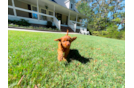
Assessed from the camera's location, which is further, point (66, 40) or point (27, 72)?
point (66, 40)

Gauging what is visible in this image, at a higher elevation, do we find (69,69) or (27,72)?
(27,72)

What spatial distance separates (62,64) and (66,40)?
2.65 feet

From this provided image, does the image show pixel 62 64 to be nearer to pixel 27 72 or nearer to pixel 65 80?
pixel 65 80

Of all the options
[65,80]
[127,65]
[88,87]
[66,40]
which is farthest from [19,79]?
[127,65]

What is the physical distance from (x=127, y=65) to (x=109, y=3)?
31.6 metres

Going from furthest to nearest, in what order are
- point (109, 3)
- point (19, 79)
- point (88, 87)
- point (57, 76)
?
point (109, 3)
point (57, 76)
point (88, 87)
point (19, 79)

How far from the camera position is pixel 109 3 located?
866 inches

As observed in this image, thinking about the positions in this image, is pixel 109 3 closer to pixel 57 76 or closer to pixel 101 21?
pixel 101 21

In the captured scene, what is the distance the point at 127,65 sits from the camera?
2.55 feet
